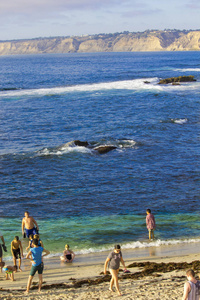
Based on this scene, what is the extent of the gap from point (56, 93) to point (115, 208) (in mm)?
45046

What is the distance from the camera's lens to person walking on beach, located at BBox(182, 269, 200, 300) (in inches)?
301

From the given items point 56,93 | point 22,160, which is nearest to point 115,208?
point 22,160

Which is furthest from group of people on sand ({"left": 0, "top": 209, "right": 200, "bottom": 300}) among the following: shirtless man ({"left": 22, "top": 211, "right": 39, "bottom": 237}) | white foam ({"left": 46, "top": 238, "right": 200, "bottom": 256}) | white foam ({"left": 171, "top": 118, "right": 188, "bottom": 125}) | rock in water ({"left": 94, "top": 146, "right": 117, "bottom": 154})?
white foam ({"left": 171, "top": 118, "right": 188, "bottom": 125})

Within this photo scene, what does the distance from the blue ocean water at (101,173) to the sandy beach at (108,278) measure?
1.22 meters

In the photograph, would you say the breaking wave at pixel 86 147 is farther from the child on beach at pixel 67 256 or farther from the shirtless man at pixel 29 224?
the child on beach at pixel 67 256

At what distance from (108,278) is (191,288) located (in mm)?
3811

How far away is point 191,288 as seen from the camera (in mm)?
7652

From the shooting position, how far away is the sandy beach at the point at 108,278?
980 centimetres

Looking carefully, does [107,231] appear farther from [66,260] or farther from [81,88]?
[81,88]

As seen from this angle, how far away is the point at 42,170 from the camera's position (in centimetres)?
2419

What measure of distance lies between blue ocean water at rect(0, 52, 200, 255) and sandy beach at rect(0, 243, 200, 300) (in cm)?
122

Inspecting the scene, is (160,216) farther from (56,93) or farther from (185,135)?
(56,93)

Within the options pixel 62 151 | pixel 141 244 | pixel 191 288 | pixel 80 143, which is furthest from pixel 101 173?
pixel 191 288

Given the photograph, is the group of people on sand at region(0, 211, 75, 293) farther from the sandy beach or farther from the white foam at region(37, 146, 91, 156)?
the white foam at region(37, 146, 91, 156)
